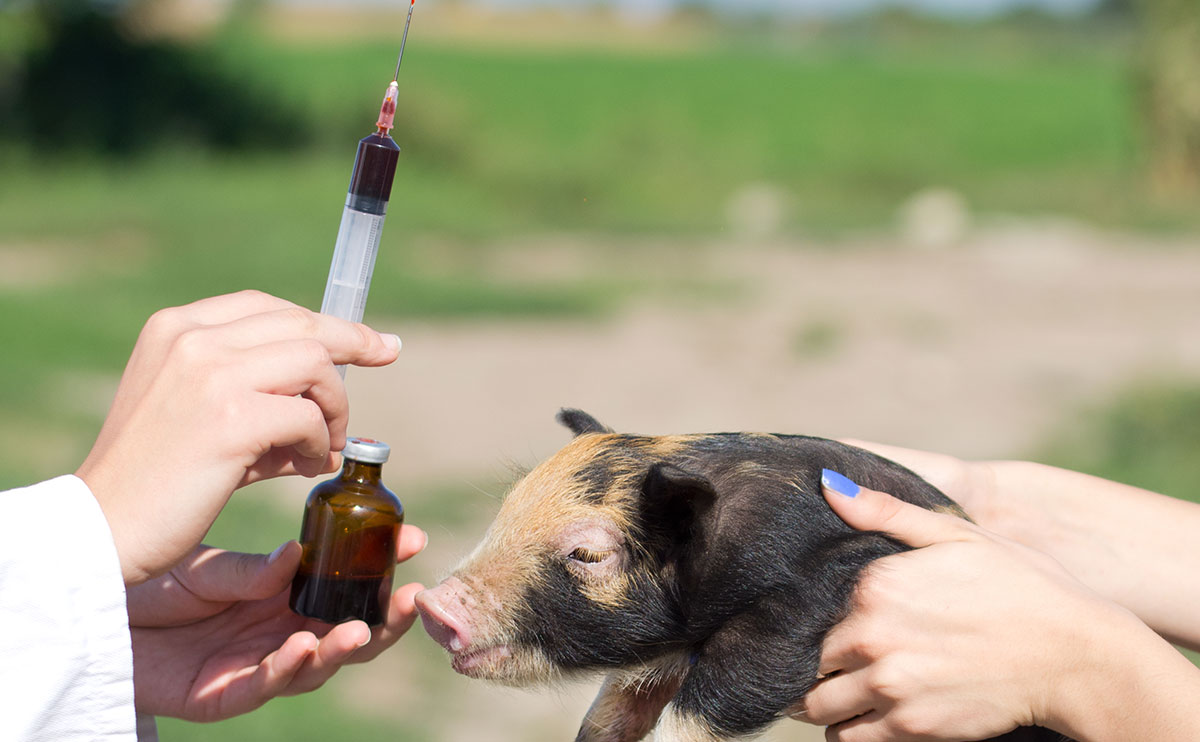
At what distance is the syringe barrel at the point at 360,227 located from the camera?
80.2 inches

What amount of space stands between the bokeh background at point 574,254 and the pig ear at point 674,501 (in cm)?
54

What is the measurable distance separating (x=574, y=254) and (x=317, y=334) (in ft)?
45.5

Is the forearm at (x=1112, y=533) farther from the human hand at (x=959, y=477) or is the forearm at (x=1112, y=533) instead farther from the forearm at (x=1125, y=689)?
the forearm at (x=1125, y=689)

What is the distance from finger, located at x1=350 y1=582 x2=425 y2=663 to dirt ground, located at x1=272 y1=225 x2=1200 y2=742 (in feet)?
9.29

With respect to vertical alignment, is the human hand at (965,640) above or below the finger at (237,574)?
above

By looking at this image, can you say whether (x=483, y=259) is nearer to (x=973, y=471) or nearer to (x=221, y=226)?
(x=221, y=226)

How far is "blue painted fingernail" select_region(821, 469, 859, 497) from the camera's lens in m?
2.11

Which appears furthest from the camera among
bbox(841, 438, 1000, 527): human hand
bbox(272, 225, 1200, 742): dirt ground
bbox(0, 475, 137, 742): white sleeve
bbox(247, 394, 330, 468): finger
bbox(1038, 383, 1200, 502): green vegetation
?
bbox(1038, 383, 1200, 502): green vegetation

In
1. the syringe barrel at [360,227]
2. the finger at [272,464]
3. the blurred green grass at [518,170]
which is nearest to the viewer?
the finger at [272,464]

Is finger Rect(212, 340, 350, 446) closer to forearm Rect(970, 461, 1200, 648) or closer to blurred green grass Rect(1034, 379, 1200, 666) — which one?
forearm Rect(970, 461, 1200, 648)

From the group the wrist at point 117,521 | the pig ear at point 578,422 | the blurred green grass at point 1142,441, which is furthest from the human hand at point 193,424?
the blurred green grass at point 1142,441

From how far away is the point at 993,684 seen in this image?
2035 mm

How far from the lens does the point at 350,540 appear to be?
2.11 meters

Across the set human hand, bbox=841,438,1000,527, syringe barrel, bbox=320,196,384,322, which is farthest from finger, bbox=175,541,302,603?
human hand, bbox=841,438,1000,527
